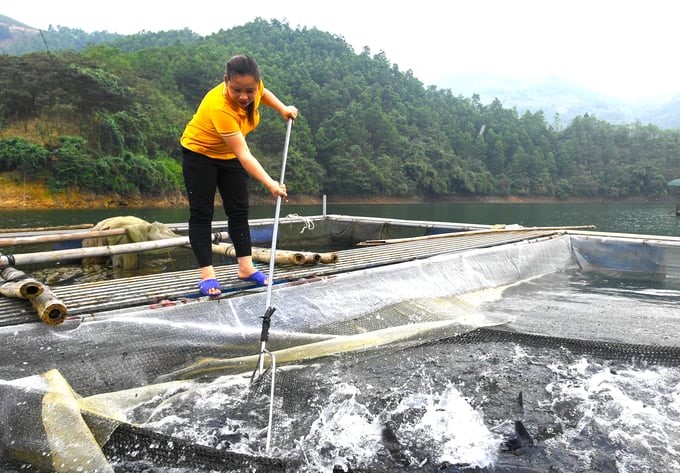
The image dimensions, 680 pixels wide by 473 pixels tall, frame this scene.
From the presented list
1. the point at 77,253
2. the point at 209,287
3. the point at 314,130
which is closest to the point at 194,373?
the point at 209,287

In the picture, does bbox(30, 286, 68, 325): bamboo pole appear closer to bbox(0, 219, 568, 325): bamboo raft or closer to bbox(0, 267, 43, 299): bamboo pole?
bbox(0, 219, 568, 325): bamboo raft

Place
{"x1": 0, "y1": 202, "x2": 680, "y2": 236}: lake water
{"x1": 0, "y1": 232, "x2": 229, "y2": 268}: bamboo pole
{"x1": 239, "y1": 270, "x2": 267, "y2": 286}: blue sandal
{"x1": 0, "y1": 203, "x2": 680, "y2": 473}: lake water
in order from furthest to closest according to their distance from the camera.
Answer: {"x1": 0, "y1": 202, "x2": 680, "y2": 236}: lake water, {"x1": 0, "y1": 232, "x2": 229, "y2": 268}: bamboo pole, {"x1": 239, "y1": 270, "x2": 267, "y2": 286}: blue sandal, {"x1": 0, "y1": 203, "x2": 680, "y2": 473}: lake water

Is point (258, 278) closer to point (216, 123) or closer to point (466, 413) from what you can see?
point (216, 123)

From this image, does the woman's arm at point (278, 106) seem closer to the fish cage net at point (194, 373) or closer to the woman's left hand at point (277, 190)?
the woman's left hand at point (277, 190)

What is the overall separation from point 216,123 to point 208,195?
611mm

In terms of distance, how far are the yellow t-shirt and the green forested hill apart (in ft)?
108

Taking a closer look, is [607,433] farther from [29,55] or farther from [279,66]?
[279,66]

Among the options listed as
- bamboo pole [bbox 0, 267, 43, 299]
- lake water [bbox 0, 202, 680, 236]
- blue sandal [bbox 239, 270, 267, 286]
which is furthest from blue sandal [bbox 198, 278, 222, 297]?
lake water [bbox 0, 202, 680, 236]

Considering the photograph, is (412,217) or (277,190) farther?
(412,217)

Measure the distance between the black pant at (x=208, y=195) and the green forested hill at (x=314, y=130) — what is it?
3283 cm

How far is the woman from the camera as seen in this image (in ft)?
9.15

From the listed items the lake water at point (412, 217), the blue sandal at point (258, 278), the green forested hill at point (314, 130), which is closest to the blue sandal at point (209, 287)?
the blue sandal at point (258, 278)

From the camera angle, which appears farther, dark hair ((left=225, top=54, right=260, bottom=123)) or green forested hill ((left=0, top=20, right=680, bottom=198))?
green forested hill ((left=0, top=20, right=680, bottom=198))

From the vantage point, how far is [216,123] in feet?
9.24
